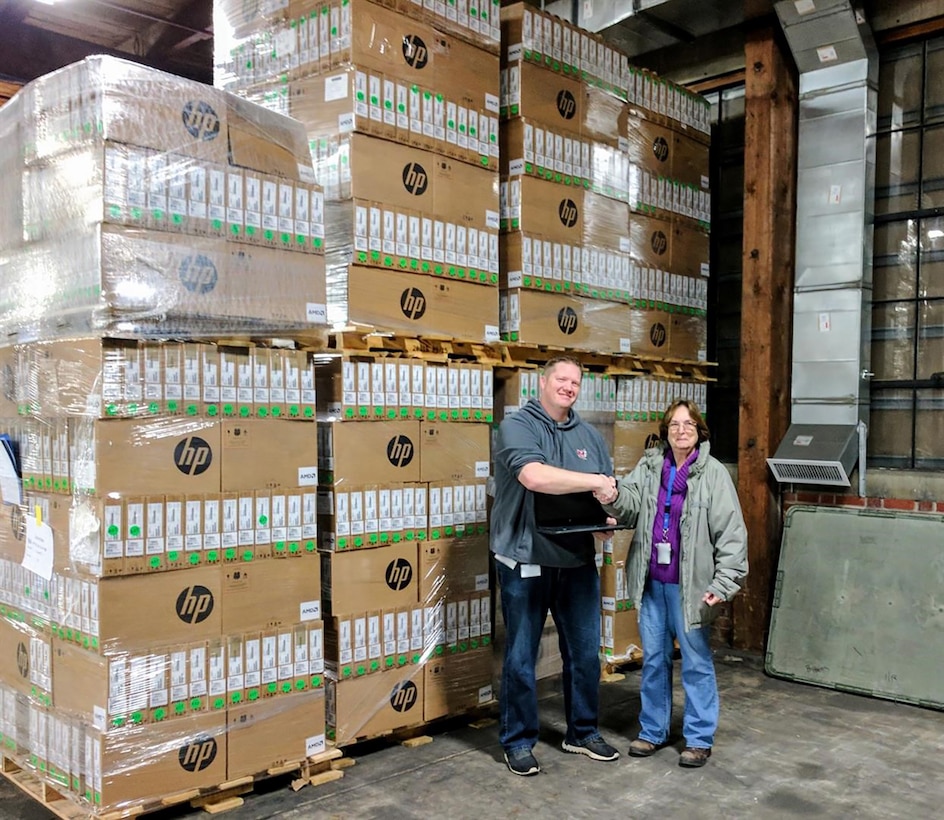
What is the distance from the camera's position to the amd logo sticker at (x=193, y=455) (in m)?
4.20

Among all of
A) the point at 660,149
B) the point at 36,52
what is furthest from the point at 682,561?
the point at 36,52

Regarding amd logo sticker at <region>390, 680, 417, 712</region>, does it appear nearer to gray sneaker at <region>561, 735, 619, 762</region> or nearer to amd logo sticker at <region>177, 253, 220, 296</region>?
gray sneaker at <region>561, 735, 619, 762</region>

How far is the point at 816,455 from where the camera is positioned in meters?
6.91

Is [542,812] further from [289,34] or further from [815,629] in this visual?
[289,34]

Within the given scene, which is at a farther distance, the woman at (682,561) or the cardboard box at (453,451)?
the cardboard box at (453,451)

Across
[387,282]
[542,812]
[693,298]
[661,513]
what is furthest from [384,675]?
[693,298]

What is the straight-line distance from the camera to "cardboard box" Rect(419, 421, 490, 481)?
5.33m

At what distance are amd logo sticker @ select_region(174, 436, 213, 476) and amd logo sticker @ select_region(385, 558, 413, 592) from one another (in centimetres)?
129

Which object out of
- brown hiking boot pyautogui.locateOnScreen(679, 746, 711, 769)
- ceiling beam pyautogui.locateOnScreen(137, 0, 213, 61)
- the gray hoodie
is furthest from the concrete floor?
ceiling beam pyautogui.locateOnScreen(137, 0, 213, 61)

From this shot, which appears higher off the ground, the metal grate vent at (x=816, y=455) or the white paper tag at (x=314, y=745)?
the metal grate vent at (x=816, y=455)

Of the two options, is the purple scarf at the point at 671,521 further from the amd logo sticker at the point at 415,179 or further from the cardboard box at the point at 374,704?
the amd logo sticker at the point at 415,179

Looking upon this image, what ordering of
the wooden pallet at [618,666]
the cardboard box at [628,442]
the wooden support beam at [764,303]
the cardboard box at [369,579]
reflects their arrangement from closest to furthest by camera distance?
the cardboard box at [369,579] < the wooden pallet at [618,666] < the cardboard box at [628,442] < the wooden support beam at [764,303]

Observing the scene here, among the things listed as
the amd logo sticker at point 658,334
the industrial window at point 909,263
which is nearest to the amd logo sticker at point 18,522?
the amd logo sticker at point 658,334

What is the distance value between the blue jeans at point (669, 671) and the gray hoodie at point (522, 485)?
1.58 ft
